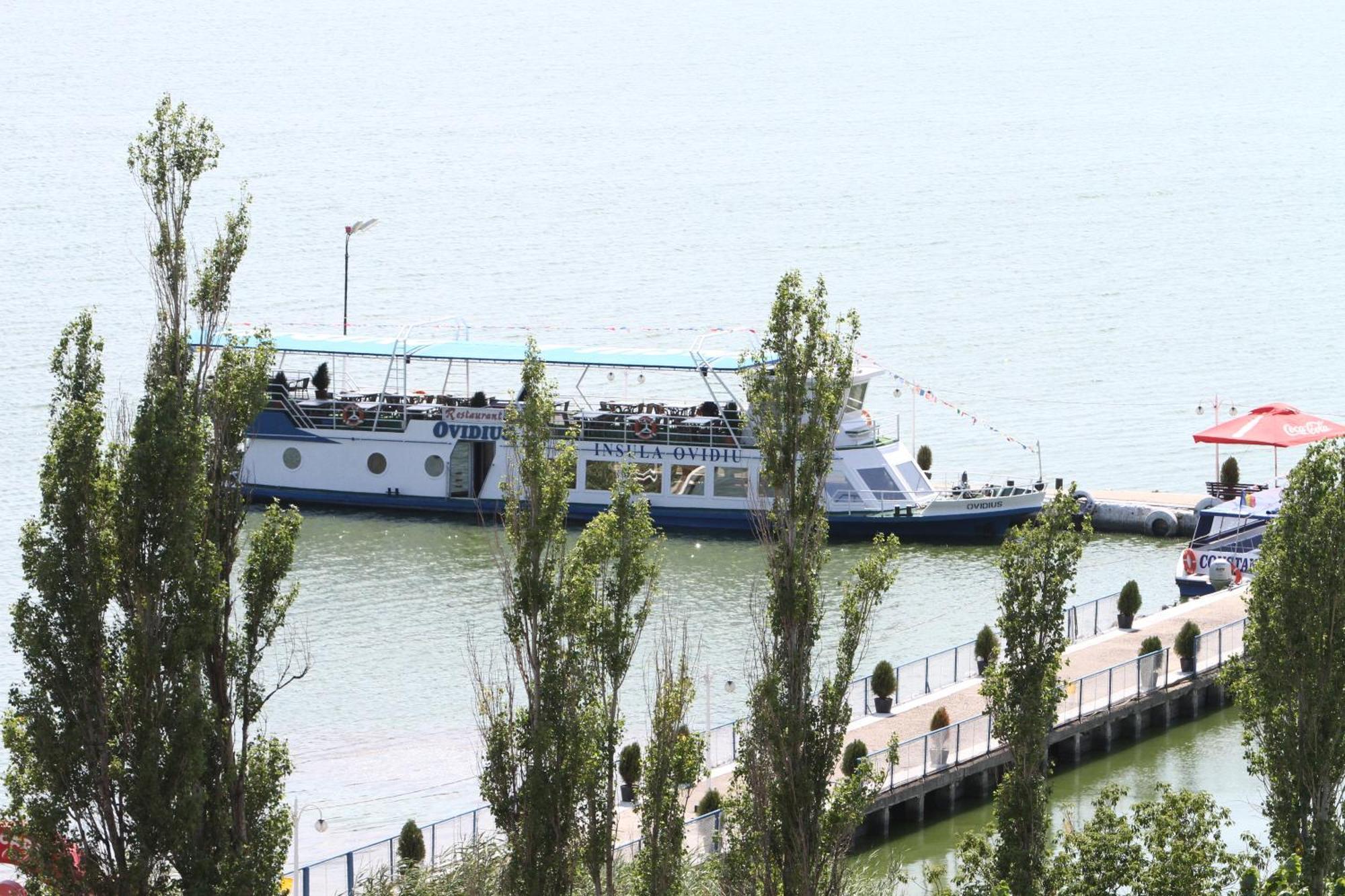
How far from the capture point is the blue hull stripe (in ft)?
194

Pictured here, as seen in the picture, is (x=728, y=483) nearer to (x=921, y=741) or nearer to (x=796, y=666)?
(x=921, y=741)

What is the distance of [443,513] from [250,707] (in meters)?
37.3

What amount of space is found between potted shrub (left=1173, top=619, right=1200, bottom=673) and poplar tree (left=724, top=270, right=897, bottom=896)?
1957 cm

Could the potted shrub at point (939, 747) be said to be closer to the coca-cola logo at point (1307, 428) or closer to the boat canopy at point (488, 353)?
the boat canopy at point (488, 353)

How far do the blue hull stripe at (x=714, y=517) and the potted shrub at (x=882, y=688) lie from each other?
641 inches

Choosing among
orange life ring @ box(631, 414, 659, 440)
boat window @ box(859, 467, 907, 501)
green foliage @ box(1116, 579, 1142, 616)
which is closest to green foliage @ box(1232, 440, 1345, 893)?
green foliage @ box(1116, 579, 1142, 616)

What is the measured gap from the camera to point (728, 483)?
60.6m

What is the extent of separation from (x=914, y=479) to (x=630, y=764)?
83.3 feet

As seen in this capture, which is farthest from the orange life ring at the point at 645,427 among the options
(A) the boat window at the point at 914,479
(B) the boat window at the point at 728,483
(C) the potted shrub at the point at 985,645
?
(C) the potted shrub at the point at 985,645

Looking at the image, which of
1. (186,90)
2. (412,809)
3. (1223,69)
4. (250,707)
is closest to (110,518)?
(250,707)

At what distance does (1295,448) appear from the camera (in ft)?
230

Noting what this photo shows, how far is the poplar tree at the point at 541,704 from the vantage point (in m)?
25.1

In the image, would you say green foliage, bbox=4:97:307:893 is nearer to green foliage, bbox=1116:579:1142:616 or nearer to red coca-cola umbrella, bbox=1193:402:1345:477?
green foliage, bbox=1116:579:1142:616

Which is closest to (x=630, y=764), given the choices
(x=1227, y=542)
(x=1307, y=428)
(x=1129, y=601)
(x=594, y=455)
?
(x=1129, y=601)
